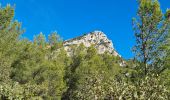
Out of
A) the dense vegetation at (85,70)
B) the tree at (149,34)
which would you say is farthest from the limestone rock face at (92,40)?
the tree at (149,34)

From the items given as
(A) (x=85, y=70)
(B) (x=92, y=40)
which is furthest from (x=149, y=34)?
(B) (x=92, y=40)

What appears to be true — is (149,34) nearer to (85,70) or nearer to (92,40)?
A: (85,70)

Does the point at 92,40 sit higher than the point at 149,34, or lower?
higher

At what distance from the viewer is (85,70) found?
65.1 m

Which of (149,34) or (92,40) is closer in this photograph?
(149,34)

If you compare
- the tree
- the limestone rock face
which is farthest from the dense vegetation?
the limestone rock face

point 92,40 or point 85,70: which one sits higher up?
point 92,40

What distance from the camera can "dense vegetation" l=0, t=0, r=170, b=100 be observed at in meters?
21.2

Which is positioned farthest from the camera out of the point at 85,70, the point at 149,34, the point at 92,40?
the point at 92,40

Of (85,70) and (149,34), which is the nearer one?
(149,34)

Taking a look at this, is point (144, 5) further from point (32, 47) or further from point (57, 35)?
point (57, 35)

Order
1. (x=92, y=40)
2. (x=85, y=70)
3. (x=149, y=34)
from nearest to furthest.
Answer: (x=149, y=34)
(x=85, y=70)
(x=92, y=40)

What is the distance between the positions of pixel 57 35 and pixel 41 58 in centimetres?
3353

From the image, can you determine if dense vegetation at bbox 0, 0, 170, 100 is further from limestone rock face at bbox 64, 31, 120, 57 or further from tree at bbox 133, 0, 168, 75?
limestone rock face at bbox 64, 31, 120, 57
